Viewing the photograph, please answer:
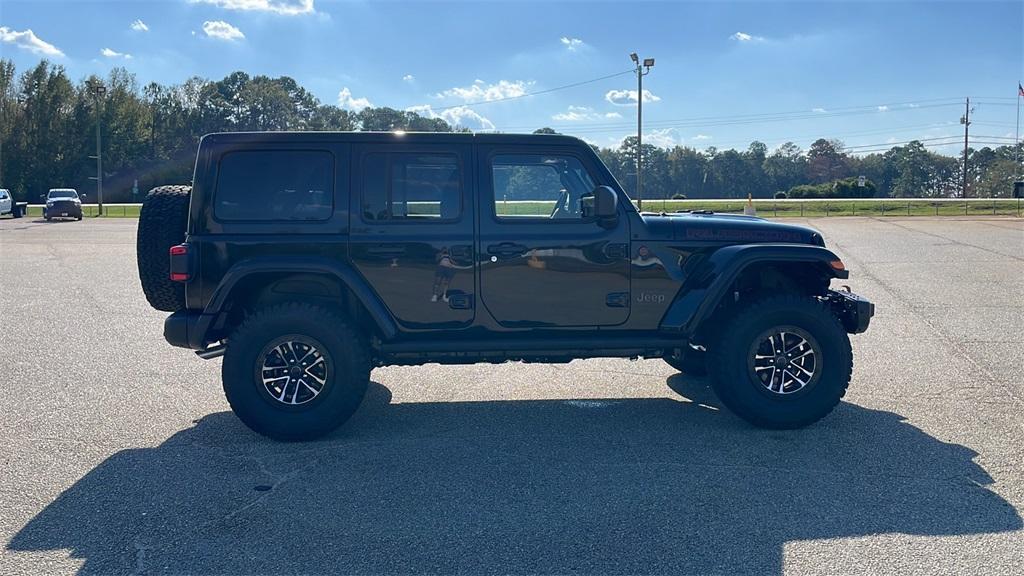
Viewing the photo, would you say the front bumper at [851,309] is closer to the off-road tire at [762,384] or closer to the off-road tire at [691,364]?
the off-road tire at [762,384]

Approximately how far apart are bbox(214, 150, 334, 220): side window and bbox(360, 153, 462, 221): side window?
270mm

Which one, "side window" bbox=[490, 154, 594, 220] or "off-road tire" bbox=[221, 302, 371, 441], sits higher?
"side window" bbox=[490, 154, 594, 220]

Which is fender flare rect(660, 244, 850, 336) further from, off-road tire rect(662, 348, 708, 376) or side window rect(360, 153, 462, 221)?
side window rect(360, 153, 462, 221)

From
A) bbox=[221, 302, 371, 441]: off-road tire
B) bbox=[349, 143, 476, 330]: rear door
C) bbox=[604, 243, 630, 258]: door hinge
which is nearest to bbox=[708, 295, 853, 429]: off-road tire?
bbox=[604, 243, 630, 258]: door hinge

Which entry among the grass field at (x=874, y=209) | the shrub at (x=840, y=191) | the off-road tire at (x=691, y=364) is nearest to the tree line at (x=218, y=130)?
the shrub at (x=840, y=191)

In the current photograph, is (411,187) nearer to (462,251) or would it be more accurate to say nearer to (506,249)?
(462,251)


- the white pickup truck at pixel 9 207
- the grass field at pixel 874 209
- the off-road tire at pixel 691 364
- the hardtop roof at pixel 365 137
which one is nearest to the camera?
the hardtop roof at pixel 365 137

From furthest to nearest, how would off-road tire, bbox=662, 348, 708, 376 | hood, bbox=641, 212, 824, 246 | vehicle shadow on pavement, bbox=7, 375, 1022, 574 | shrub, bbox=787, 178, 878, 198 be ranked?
shrub, bbox=787, 178, 878, 198, off-road tire, bbox=662, 348, 708, 376, hood, bbox=641, 212, 824, 246, vehicle shadow on pavement, bbox=7, 375, 1022, 574

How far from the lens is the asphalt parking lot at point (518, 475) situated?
12.5 ft

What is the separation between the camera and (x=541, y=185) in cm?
577

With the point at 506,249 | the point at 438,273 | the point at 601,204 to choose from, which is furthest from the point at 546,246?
the point at 438,273

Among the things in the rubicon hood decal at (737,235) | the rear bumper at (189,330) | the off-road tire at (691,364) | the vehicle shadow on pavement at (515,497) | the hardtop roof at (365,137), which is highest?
the hardtop roof at (365,137)

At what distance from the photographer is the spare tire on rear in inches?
220

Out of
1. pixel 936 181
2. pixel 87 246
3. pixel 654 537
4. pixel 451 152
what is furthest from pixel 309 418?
pixel 936 181
